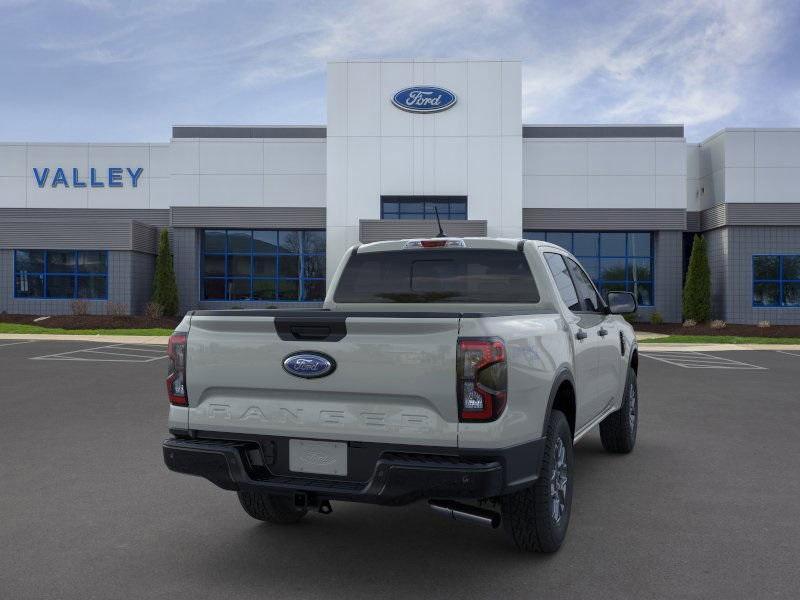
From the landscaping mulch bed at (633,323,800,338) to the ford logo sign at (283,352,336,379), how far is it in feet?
78.6

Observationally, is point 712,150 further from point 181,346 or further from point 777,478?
point 181,346

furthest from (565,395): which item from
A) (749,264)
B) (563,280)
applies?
(749,264)

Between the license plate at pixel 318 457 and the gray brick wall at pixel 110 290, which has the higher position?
the gray brick wall at pixel 110 290

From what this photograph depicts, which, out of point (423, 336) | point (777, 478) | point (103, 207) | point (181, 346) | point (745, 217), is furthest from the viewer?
point (103, 207)

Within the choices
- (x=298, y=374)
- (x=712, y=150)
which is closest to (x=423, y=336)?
(x=298, y=374)

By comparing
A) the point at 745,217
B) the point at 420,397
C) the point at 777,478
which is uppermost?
the point at 745,217

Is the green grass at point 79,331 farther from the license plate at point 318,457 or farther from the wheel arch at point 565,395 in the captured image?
the license plate at point 318,457

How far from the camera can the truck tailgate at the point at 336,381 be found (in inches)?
141

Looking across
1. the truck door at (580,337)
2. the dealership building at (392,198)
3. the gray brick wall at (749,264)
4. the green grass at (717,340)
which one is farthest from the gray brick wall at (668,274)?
the truck door at (580,337)

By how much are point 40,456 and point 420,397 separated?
487 centimetres

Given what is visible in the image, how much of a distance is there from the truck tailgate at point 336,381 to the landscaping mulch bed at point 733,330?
2386cm

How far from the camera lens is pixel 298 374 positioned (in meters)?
3.84

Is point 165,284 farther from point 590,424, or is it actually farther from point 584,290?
point 590,424

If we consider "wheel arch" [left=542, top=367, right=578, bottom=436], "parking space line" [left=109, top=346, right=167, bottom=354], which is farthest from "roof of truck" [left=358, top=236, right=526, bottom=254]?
"parking space line" [left=109, top=346, right=167, bottom=354]
